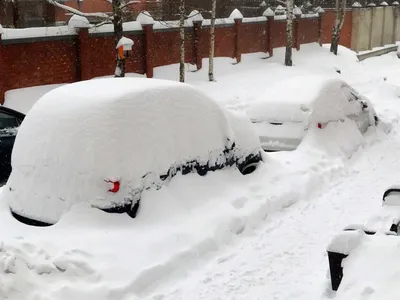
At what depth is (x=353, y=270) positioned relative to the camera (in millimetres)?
4473

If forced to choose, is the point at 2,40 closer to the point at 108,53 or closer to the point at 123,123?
the point at 108,53

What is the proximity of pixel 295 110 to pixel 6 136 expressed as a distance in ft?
16.1

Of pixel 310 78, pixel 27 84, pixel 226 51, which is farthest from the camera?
pixel 226 51

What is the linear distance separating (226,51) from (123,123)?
798 inches

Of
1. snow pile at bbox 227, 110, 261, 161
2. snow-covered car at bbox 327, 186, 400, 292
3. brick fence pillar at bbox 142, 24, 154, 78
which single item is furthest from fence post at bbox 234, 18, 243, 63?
snow-covered car at bbox 327, 186, 400, 292

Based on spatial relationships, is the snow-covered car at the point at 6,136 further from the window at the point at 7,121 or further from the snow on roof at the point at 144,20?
the snow on roof at the point at 144,20

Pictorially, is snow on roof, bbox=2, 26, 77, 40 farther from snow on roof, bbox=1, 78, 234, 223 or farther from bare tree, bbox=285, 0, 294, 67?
bare tree, bbox=285, 0, 294, 67

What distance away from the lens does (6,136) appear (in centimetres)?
936

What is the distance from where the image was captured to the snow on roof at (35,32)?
16.0 metres

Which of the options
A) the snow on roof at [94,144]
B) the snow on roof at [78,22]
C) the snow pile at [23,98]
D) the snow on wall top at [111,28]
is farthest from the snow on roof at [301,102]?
the snow on wall top at [111,28]

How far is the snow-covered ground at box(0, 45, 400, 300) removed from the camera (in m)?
5.45

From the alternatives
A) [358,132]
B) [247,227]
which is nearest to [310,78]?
[358,132]

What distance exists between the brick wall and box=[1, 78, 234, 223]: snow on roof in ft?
32.6

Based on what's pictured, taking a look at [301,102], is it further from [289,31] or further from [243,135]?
[289,31]
